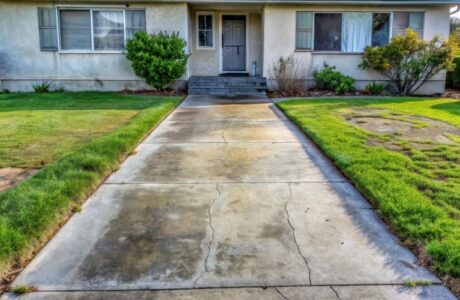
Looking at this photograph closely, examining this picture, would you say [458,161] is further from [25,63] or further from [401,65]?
[25,63]

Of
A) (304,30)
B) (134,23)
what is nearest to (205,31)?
(134,23)

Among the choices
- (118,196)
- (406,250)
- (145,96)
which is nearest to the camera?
(406,250)

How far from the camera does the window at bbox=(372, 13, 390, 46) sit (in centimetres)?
1551

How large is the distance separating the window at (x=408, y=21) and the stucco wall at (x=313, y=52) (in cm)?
16

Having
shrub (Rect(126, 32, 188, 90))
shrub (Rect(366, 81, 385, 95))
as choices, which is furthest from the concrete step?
shrub (Rect(366, 81, 385, 95))

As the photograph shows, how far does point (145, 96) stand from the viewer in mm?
13953

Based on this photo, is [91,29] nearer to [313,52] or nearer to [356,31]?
[313,52]

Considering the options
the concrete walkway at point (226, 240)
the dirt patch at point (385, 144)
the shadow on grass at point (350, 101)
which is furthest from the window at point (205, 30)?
the concrete walkway at point (226, 240)

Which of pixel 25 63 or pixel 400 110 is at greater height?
pixel 25 63

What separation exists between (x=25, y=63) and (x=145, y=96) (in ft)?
15.4

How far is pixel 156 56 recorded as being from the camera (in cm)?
1424

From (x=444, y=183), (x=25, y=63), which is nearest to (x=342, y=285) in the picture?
(x=444, y=183)

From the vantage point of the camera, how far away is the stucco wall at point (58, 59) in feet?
48.8

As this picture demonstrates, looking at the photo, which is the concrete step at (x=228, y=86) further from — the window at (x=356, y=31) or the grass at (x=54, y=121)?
the window at (x=356, y=31)
